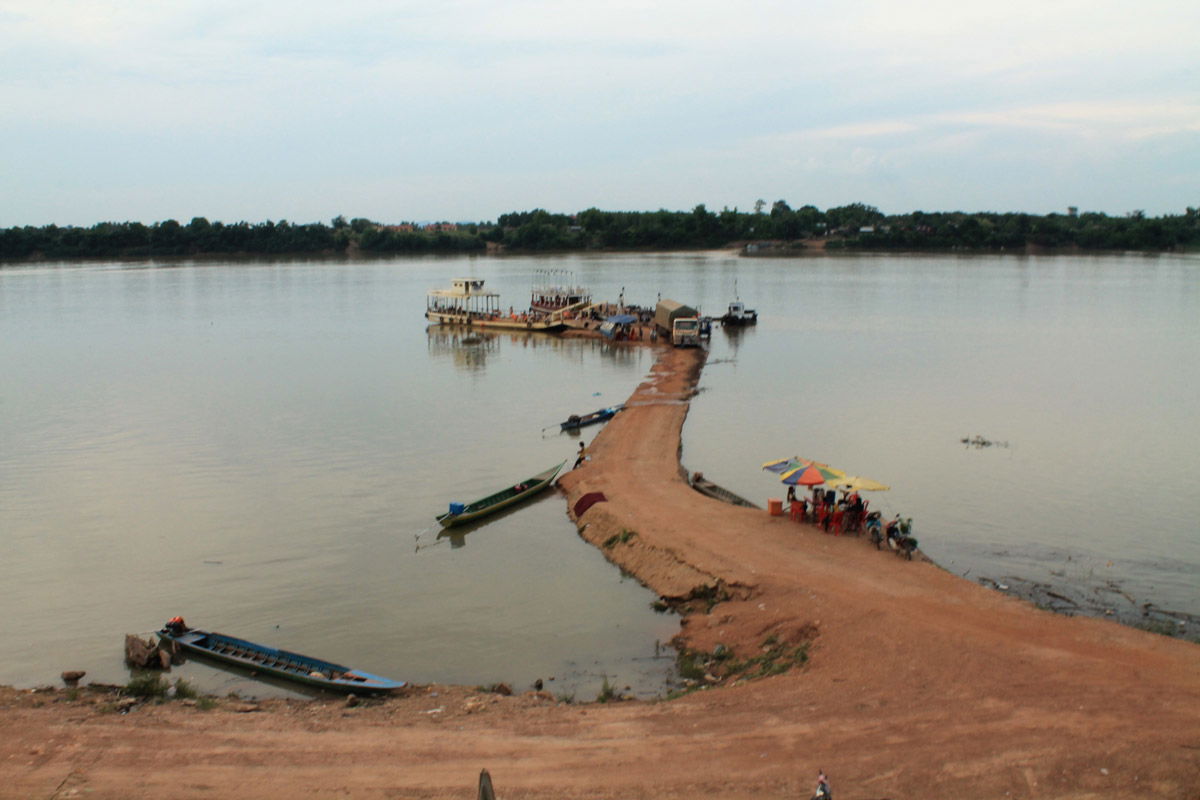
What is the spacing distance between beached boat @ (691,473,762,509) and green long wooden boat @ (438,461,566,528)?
398cm

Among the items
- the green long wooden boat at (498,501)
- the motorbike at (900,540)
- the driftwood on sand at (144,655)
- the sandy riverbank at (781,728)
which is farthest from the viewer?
the green long wooden boat at (498,501)

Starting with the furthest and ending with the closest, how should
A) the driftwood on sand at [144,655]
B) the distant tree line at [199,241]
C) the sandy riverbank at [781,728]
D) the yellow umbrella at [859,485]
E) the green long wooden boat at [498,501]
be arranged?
the distant tree line at [199,241] → the green long wooden boat at [498,501] → the yellow umbrella at [859,485] → the driftwood on sand at [144,655] → the sandy riverbank at [781,728]

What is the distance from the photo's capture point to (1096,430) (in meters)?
32.4

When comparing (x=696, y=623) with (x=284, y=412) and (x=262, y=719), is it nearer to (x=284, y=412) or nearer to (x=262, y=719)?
(x=262, y=719)

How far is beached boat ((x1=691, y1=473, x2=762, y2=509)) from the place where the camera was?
23594 millimetres

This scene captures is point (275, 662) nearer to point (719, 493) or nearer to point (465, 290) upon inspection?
point (719, 493)

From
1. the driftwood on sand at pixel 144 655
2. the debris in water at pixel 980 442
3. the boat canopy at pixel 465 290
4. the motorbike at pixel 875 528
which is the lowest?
the driftwood on sand at pixel 144 655

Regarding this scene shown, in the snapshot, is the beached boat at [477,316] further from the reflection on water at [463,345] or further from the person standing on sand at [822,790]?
the person standing on sand at [822,790]

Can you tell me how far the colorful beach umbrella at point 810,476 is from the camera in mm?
20266

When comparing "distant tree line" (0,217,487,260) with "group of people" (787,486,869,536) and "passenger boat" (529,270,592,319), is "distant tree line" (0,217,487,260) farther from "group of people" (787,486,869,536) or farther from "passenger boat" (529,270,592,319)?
"group of people" (787,486,869,536)

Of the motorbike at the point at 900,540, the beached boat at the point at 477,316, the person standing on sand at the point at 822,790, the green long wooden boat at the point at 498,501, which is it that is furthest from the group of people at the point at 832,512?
the beached boat at the point at 477,316

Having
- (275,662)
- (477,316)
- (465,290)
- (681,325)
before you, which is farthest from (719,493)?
(477,316)

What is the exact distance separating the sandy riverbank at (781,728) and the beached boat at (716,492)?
21.3 feet

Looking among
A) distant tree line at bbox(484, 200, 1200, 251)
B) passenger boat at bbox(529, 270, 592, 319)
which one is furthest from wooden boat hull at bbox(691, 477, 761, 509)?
distant tree line at bbox(484, 200, 1200, 251)
